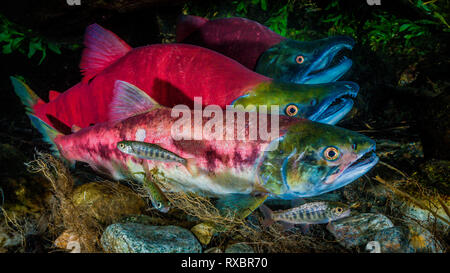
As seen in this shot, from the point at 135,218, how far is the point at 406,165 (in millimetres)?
3058

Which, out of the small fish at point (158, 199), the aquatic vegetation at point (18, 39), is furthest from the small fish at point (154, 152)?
the aquatic vegetation at point (18, 39)

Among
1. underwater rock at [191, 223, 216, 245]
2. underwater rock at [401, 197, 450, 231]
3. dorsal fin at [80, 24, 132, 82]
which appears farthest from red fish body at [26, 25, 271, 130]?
underwater rock at [401, 197, 450, 231]

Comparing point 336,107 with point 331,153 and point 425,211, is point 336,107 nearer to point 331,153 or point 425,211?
point 331,153

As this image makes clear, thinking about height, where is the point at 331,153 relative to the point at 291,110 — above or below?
below

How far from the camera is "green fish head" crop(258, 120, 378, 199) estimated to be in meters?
1.61

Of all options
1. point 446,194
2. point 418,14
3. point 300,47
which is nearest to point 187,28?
point 300,47

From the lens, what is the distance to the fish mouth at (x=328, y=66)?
2596 millimetres

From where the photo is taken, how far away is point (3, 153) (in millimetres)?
2844

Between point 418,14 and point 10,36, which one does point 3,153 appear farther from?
point 418,14

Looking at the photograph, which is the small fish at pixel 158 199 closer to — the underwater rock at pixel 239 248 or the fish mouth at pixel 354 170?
the underwater rock at pixel 239 248

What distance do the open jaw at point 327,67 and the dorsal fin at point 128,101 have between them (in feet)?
5.29

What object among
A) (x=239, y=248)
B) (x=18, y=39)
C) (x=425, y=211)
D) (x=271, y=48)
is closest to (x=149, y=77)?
(x=271, y=48)

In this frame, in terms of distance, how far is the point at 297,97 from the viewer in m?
2.03

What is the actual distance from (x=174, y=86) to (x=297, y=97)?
1.14m
